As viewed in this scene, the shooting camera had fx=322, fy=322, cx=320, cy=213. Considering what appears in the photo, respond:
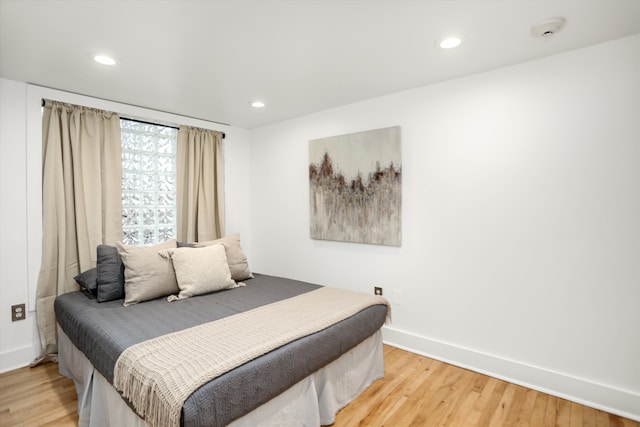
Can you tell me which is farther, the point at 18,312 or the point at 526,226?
the point at 18,312

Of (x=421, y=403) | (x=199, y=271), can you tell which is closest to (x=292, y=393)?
(x=421, y=403)

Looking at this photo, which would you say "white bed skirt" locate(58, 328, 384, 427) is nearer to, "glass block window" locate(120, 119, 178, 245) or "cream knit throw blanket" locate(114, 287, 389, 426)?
"cream knit throw blanket" locate(114, 287, 389, 426)

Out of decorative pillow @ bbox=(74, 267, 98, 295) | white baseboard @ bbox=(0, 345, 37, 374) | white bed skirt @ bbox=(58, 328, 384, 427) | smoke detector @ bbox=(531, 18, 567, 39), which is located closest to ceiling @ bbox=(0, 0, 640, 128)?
smoke detector @ bbox=(531, 18, 567, 39)

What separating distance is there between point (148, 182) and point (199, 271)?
4.72ft

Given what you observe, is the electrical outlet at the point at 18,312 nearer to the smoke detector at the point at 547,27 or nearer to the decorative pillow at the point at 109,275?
the decorative pillow at the point at 109,275

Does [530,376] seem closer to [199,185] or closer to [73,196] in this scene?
[199,185]

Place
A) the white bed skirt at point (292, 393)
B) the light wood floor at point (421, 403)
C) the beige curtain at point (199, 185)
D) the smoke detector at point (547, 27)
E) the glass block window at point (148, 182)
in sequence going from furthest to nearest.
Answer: the beige curtain at point (199, 185)
the glass block window at point (148, 182)
the light wood floor at point (421, 403)
the smoke detector at point (547, 27)
the white bed skirt at point (292, 393)

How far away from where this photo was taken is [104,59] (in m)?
2.27

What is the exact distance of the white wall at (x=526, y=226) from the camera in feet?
6.84

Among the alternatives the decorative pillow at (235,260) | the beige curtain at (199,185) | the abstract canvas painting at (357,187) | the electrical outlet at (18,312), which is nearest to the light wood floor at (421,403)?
the electrical outlet at (18,312)

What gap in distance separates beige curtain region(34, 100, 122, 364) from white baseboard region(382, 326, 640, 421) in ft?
9.84

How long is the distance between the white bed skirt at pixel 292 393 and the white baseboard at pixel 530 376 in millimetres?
626

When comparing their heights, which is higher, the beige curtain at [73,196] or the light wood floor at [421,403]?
the beige curtain at [73,196]

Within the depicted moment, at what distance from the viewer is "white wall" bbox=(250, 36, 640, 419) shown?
209cm
